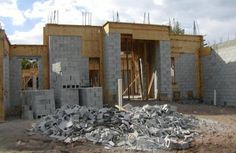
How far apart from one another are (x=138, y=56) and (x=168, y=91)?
14.0ft

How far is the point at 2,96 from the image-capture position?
14.6 meters

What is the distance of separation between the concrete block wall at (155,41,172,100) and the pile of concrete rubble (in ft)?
24.1

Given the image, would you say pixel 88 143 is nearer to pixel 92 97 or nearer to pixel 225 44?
pixel 92 97

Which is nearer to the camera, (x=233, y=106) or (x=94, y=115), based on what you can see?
(x=94, y=115)

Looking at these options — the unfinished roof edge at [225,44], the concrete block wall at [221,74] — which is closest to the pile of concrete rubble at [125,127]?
the concrete block wall at [221,74]

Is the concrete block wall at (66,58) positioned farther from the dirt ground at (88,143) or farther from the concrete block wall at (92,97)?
the dirt ground at (88,143)

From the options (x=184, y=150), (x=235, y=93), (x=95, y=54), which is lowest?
(x=184, y=150)

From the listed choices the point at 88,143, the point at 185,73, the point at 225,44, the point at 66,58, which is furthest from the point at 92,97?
the point at 225,44

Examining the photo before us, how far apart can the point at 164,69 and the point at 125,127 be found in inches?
380

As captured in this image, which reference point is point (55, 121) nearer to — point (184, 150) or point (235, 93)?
point (184, 150)

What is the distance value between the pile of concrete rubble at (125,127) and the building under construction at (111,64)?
415 centimetres

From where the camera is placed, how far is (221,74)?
19.7 m

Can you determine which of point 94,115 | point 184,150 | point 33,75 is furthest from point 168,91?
point 33,75

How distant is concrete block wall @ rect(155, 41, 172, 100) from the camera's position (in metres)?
19.6
